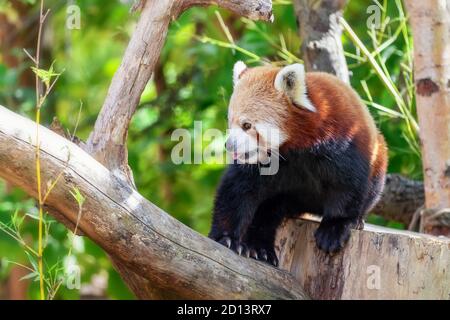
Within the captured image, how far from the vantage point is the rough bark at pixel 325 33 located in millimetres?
4320

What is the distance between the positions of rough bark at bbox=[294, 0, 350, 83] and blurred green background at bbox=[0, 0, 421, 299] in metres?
0.23

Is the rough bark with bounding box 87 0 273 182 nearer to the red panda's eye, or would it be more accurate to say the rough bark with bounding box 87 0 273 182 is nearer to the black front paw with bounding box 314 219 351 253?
the red panda's eye

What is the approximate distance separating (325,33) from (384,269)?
5.64 feet

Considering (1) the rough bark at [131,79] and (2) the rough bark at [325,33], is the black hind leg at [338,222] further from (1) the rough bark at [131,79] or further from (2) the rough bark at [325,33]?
(2) the rough bark at [325,33]

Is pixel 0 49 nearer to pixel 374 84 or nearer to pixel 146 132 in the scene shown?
pixel 146 132

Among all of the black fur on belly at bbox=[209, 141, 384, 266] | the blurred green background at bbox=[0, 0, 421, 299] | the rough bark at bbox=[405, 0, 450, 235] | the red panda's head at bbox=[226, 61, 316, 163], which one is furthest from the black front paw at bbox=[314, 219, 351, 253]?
the blurred green background at bbox=[0, 0, 421, 299]

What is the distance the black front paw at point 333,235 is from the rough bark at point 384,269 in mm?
31

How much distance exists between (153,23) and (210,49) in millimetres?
2226

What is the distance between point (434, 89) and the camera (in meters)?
3.88

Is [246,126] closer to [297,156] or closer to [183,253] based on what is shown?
[297,156]

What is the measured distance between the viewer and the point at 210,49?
529 centimetres

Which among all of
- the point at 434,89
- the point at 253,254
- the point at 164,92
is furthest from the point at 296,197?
the point at 164,92

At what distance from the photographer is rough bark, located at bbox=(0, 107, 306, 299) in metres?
2.67

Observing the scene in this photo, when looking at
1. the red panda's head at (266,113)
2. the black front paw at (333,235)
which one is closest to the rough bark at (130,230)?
the black front paw at (333,235)
